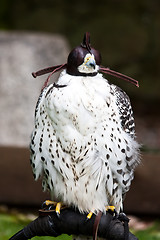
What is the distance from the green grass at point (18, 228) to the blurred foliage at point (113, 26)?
3237mm

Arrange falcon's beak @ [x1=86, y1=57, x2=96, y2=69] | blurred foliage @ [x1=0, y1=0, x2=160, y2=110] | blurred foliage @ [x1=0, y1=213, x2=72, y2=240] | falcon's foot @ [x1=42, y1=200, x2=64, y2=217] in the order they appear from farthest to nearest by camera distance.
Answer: blurred foliage @ [x1=0, y1=0, x2=160, y2=110], blurred foliage @ [x1=0, y1=213, x2=72, y2=240], falcon's foot @ [x1=42, y1=200, x2=64, y2=217], falcon's beak @ [x1=86, y1=57, x2=96, y2=69]

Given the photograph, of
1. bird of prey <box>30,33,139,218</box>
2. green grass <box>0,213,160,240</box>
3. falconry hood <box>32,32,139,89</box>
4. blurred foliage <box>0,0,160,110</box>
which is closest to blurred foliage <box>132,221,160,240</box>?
green grass <box>0,213,160,240</box>

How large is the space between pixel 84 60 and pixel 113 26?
237 inches

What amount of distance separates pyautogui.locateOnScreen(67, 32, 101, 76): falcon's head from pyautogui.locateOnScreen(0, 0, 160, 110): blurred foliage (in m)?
5.62

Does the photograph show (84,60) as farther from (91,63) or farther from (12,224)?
(12,224)

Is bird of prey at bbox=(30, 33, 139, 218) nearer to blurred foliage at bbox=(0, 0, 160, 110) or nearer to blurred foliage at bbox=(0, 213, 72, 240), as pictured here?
blurred foliage at bbox=(0, 213, 72, 240)

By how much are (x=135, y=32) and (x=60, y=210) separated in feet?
19.2

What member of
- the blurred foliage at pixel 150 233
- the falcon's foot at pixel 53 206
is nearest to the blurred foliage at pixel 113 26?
the blurred foliage at pixel 150 233

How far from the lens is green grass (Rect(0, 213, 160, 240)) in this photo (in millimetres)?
4172

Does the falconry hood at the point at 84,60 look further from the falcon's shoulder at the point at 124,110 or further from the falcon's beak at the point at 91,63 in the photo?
the falcon's shoulder at the point at 124,110

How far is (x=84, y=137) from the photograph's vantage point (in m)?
2.11

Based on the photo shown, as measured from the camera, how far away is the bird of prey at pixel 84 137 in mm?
2055

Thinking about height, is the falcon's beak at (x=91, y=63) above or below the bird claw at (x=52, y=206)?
above

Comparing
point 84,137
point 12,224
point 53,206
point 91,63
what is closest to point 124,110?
point 84,137
